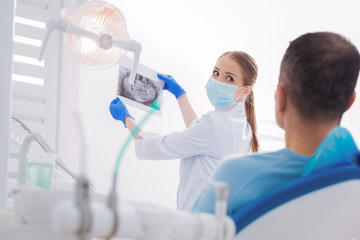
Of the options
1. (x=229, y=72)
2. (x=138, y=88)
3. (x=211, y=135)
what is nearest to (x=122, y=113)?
(x=138, y=88)

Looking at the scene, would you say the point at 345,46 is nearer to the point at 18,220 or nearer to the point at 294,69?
the point at 294,69

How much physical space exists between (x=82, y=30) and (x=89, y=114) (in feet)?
2.46

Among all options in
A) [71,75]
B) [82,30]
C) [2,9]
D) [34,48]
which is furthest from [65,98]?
[2,9]

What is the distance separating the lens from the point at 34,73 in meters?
2.16

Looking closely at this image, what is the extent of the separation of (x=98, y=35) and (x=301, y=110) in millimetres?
897

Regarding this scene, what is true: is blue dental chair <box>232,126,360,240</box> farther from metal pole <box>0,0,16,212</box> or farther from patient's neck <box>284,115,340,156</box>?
metal pole <box>0,0,16,212</box>

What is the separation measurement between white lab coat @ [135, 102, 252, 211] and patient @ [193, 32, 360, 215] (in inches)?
39.7

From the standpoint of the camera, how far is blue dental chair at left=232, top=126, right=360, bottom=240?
2.76 feet

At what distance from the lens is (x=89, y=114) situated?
2.33 m

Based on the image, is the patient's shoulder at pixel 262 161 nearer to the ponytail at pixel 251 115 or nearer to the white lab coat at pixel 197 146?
the white lab coat at pixel 197 146

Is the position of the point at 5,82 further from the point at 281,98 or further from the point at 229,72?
the point at 229,72

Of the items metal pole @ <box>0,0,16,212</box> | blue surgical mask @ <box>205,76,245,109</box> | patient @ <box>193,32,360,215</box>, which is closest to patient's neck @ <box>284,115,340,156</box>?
patient @ <box>193,32,360,215</box>

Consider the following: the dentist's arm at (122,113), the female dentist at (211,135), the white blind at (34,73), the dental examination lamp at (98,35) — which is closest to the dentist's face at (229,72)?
the female dentist at (211,135)

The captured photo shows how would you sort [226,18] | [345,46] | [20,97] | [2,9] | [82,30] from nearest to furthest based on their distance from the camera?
[345,46]
[2,9]
[82,30]
[20,97]
[226,18]
